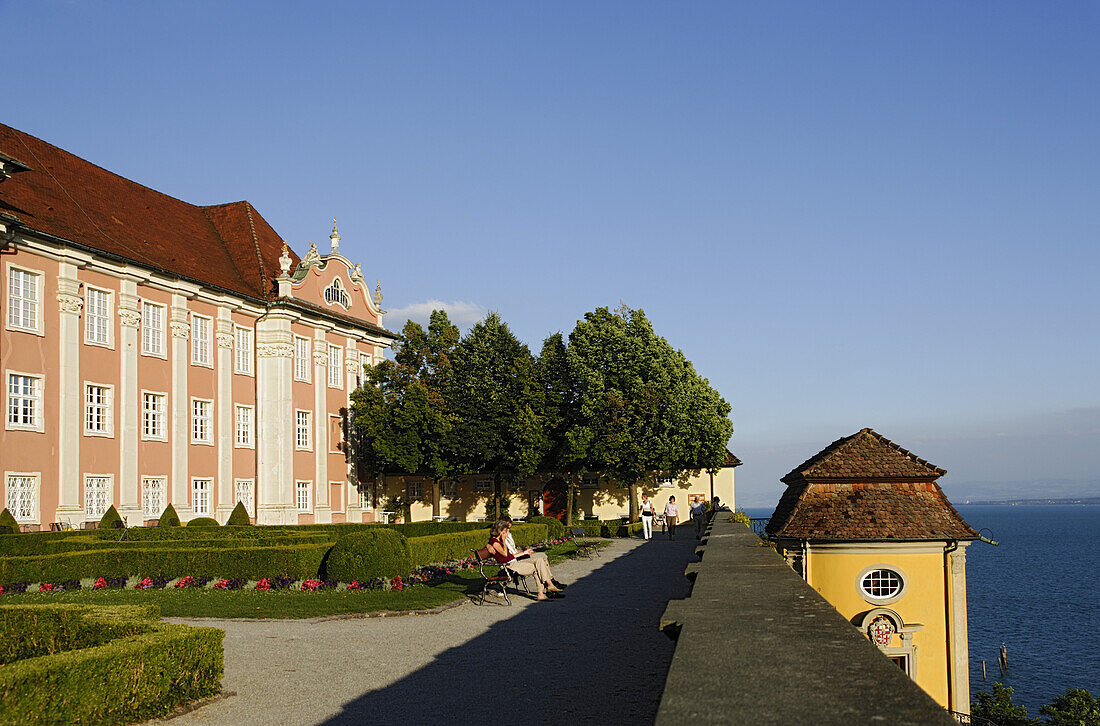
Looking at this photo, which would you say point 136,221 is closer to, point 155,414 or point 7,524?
point 155,414

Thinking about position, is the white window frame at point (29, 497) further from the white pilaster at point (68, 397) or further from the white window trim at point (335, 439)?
the white window trim at point (335, 439)

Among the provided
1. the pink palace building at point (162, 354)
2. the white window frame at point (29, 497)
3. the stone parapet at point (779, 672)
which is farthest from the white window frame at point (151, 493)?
the stone parapet at point (779, 672)

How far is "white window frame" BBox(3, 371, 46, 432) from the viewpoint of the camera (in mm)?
32781

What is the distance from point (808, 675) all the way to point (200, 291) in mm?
42296

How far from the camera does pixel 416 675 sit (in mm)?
10734

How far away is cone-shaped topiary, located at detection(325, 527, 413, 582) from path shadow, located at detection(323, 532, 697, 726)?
10.5ft

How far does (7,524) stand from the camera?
97.5ft

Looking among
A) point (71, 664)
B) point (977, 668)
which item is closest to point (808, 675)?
point (71, 664)

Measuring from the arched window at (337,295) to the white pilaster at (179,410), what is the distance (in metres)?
11.4

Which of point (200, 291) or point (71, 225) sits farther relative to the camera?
point (200, 291)

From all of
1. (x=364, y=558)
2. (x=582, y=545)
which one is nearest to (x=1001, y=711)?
(x=582, y=545)

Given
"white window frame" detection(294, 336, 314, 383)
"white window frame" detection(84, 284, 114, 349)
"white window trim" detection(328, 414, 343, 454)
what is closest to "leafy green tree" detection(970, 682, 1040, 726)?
"white window trim" detection(328, 414, 343, 454)

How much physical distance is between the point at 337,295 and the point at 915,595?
37701mm

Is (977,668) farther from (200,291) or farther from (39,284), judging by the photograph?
(39,284)
